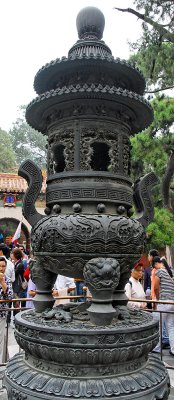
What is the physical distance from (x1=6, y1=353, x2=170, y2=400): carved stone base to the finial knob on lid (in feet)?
12.4

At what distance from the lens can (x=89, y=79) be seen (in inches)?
153

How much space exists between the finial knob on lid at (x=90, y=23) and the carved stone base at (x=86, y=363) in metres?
3.32

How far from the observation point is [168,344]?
6301 mm

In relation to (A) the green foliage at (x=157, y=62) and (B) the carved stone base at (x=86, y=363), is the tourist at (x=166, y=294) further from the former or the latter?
(A) the green foliage at (x=157, y=62)

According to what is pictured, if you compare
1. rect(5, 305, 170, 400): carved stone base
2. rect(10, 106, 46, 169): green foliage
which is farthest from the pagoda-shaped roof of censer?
rect(10, 106, 46, 169): green foliage

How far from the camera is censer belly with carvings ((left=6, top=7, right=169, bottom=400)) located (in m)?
3.03

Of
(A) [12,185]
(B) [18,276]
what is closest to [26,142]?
(A) [12,185]

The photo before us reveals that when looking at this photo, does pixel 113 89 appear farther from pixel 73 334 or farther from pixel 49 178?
pixel 73 334

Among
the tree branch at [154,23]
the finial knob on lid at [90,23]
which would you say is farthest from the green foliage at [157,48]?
the finial knob on lid at [90,23]

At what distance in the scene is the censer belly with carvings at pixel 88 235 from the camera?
9.95 feet

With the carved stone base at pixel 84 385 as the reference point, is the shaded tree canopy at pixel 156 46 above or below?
above

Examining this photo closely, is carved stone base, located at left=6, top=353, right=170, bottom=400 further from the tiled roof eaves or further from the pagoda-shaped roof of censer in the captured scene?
the tiled roof eaves

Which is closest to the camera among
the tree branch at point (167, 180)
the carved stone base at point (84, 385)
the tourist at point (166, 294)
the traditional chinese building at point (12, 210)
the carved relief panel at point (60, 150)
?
the carved stone base at point (84, 385)

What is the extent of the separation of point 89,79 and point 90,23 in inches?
31.7
